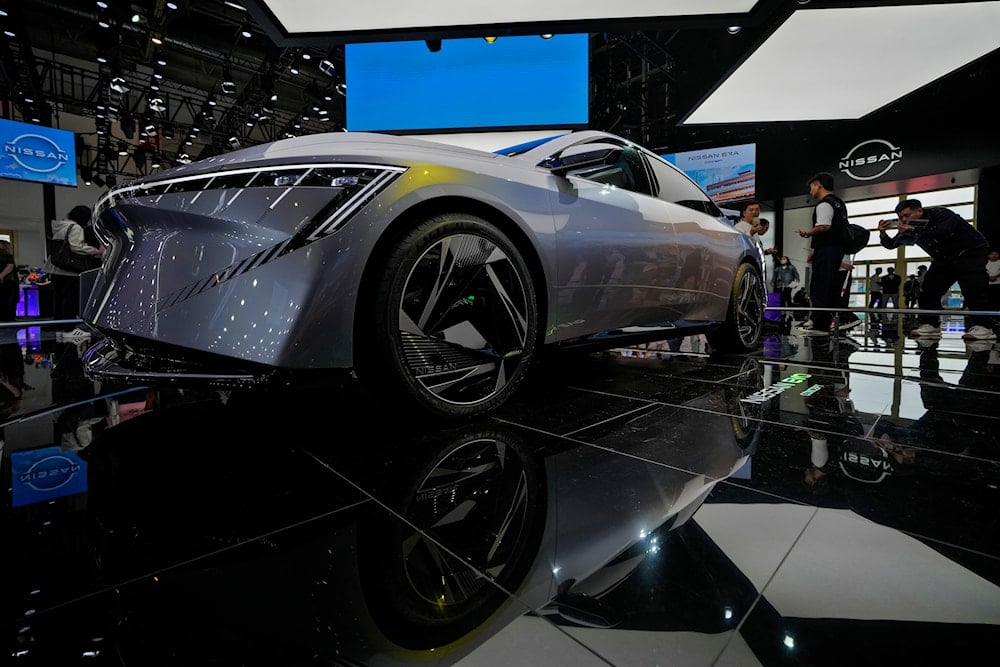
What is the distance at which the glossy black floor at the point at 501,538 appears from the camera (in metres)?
0.67

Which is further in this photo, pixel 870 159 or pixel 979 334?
pixel 870 159

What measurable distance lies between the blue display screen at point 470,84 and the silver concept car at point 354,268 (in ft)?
15.2

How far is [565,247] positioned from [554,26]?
449cm

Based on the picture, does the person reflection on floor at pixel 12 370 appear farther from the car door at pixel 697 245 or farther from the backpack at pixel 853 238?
the backpack at pixel 853 238

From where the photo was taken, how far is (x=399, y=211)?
1.51m

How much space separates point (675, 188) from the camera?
10.3ft

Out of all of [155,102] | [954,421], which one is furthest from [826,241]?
[155,102]

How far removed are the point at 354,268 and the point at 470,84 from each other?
19.3 ft

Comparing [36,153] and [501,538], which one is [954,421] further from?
[36,153]

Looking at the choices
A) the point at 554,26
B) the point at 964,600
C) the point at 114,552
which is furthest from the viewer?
the point at 554,26

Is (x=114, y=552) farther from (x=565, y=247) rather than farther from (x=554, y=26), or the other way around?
(x=554, y=26)

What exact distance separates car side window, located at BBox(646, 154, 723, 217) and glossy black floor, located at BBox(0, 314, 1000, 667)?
1.66 m

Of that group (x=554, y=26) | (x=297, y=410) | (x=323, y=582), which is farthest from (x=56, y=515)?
(x=554, y=26)

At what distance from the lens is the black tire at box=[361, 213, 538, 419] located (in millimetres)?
1500
